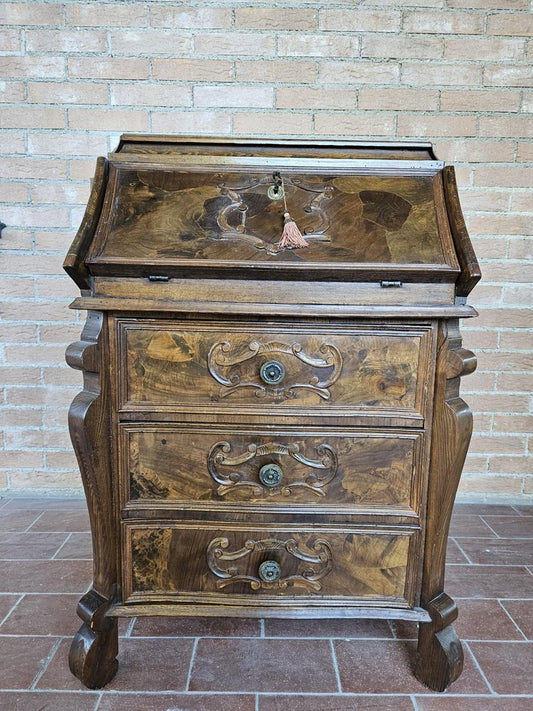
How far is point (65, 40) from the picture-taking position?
2.35 metres

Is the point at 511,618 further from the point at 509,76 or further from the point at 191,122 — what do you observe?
the point at 191,122

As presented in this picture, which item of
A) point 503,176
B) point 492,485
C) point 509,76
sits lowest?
point 492,485

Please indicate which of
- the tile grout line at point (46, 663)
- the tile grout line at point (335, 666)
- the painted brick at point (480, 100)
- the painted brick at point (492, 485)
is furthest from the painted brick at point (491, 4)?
the tile grout line at point (46, 663)

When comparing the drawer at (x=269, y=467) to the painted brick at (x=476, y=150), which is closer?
the drawer at (x=269, y=467)

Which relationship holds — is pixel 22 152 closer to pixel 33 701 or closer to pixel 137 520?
pixel 137 520

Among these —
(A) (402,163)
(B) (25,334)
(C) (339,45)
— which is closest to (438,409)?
(A) (402,163)

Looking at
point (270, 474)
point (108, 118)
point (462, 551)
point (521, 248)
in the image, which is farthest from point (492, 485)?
point (108, 118)

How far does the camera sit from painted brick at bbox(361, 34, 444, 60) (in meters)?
2.36

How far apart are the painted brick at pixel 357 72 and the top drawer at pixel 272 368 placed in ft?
5.01

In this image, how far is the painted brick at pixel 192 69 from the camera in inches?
92.9

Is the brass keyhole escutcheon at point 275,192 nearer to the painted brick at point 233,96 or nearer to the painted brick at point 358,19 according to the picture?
the painted brick at point 233,96

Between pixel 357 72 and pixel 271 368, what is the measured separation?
1.67 metres

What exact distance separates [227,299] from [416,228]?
0.55 meters

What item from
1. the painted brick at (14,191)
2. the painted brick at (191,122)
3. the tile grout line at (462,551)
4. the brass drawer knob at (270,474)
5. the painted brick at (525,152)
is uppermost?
the painted brick at (191,122)
